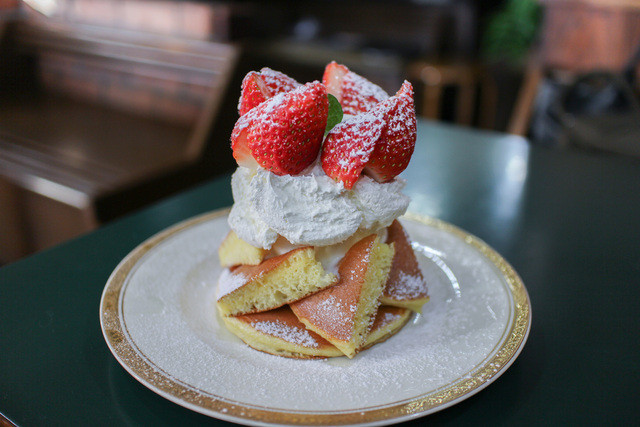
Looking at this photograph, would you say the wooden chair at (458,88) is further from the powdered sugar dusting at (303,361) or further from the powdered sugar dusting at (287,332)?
the powdered sugar dusting at (287,332)

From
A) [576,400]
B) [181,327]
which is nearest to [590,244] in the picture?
[576,400]

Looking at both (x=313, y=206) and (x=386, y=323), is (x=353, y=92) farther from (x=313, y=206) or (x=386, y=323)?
(x=386, y=323)

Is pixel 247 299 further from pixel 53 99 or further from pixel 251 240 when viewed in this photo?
pixel 53 99

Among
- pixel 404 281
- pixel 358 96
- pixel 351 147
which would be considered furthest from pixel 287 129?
pixel 404 281

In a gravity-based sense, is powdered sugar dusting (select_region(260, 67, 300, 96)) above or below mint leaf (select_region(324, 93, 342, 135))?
above

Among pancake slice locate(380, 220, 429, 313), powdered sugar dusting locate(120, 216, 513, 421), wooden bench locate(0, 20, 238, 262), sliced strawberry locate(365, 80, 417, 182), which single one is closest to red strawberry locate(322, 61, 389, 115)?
sliced strawberry locate(365, 80, 417, 182)

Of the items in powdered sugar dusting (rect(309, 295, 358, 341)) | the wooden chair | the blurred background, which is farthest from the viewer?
the wooden chair

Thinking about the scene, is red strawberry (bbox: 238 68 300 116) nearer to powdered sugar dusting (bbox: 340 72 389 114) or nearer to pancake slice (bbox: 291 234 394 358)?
powdered sugar dusting (bbox: 340 72 389 114)
